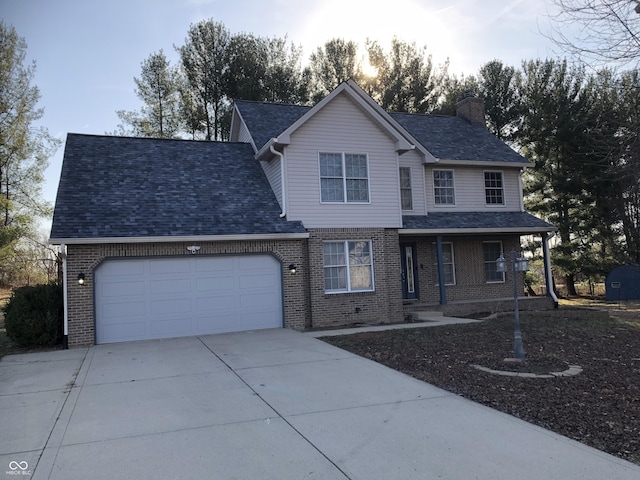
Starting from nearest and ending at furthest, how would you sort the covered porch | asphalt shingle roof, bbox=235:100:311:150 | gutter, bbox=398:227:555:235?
gutter, bbox=398:227:555:235 → asphalt shingle roof, bbox=235:100:311:150 → the covered porch

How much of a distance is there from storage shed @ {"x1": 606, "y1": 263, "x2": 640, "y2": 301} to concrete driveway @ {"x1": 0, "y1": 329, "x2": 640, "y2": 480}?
18.7m

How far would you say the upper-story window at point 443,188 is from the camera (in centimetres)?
1808

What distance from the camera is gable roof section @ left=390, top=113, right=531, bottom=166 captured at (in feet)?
60.9

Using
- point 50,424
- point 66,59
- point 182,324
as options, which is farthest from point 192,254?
point 50,424

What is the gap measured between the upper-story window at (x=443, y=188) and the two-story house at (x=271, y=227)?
0.07 meters

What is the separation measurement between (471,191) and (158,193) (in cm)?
1149

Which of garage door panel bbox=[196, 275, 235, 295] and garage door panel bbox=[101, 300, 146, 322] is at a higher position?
garage door panel bbox=[196, 275, 235, 295]

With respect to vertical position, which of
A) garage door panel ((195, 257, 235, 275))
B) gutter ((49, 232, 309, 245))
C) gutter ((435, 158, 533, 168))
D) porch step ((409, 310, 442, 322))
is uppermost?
gutter ((435, 158, 533, 168))

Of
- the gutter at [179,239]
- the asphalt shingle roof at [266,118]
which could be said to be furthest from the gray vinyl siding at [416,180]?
the gutter at [179,239]

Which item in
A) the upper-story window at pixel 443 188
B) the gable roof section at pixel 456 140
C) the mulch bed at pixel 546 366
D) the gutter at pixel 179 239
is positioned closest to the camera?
the mulch bed at pixel 546 366

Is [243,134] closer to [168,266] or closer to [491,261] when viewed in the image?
[168,266]

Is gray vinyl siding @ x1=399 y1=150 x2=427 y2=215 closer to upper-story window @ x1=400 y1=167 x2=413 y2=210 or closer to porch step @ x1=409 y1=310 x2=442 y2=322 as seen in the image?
upper-story window @ x1=400 y1=167 x2=413 y2=210

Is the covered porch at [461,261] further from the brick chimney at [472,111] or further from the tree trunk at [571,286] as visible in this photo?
the tree trunk at [571,286]

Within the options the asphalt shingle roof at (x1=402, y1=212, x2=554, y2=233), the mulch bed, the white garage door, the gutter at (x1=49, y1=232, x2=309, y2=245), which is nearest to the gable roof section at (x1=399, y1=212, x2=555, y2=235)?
the asphalt shingle roof at (x1=402, y1=212, x2=554, y2=233)
